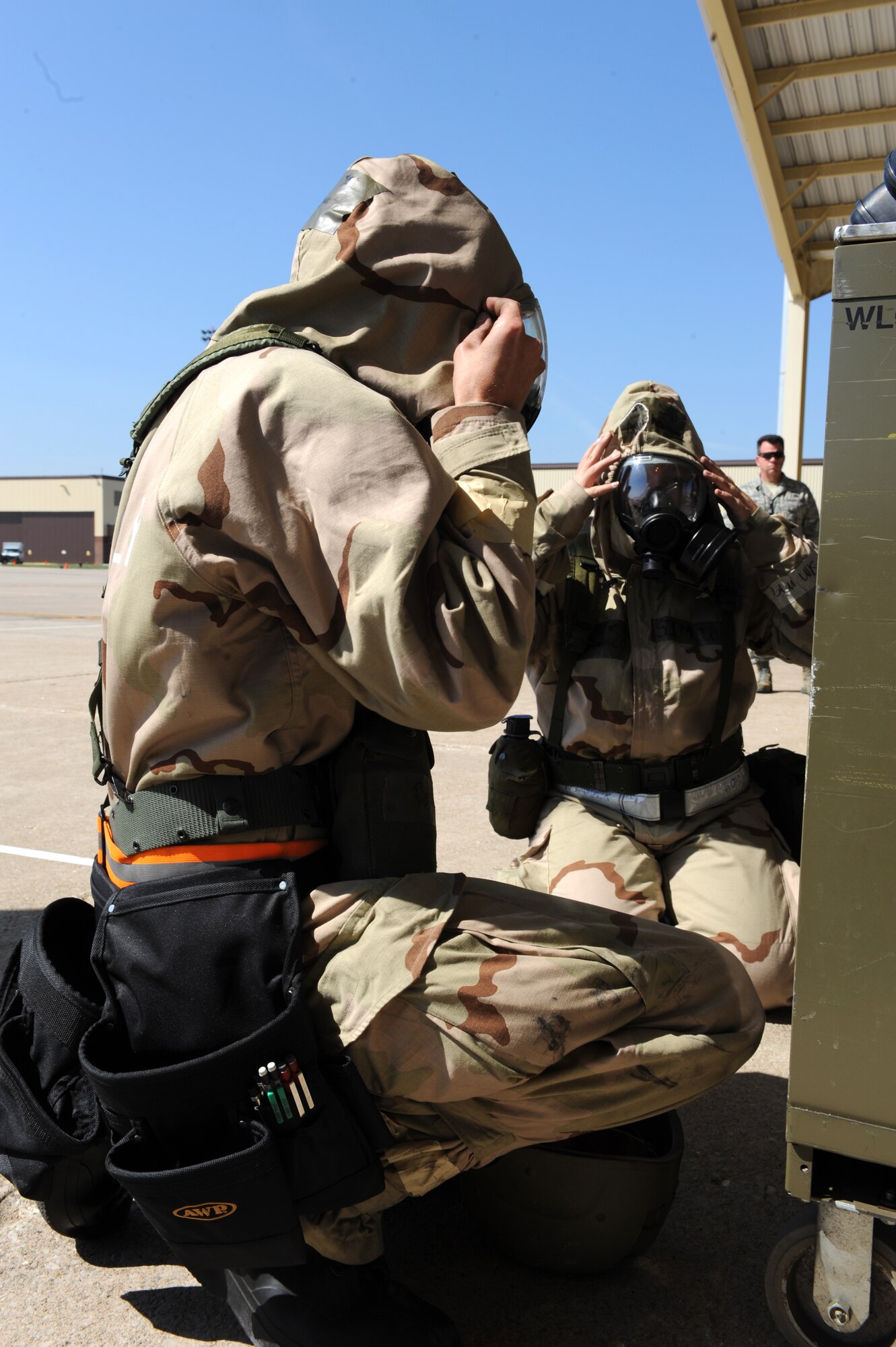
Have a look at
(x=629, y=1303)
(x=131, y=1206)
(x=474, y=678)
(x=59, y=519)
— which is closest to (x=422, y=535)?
(x=474, y=678)

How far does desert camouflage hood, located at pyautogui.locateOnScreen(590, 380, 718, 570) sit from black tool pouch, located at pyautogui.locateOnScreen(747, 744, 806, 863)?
2.47 feet

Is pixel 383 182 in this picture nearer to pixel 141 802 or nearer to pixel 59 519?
A: pixel 141 802

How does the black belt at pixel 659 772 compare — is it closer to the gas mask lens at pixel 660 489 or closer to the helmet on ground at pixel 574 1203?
the gas mask lens at pixel 660 489

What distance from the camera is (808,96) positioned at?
6.81 metres

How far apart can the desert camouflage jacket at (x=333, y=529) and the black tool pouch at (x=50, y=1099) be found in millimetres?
418

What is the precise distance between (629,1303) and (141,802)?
1162mm

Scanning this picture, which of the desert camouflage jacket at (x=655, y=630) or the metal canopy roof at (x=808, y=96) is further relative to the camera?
the metal canopy roof at (x=808, y=96)

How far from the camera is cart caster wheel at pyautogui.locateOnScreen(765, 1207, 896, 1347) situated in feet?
5.08

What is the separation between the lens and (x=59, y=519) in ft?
222

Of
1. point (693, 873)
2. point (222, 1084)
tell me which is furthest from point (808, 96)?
point (222, 1084)

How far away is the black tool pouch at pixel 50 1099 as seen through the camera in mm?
1753

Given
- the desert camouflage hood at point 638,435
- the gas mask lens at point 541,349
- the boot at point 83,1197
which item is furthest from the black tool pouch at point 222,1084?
the desert camouflage hood at point 638,435

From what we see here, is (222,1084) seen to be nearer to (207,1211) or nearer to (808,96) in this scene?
(207,1211)

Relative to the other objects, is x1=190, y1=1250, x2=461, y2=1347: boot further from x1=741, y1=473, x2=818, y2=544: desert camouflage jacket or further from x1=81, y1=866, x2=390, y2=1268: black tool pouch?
x1=741, y1=473, x2=818, y2=544: desert camouflage jacket
